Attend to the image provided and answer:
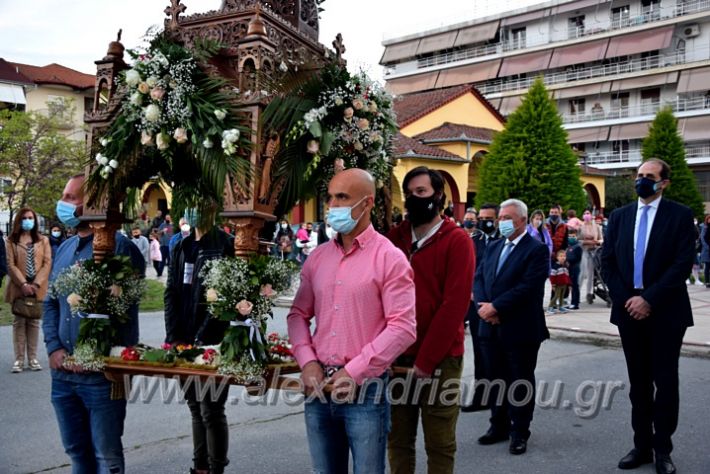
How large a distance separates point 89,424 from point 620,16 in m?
55.7

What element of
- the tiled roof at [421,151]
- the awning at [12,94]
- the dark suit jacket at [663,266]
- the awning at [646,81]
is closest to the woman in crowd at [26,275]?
the dark suit jacket at [663,266]

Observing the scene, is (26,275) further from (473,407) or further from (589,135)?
(589,135)

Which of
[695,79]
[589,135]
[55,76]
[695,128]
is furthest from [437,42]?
[55,76]

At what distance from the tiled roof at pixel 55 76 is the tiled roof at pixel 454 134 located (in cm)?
2882

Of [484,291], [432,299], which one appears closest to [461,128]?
[484,291]

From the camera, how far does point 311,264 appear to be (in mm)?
3631

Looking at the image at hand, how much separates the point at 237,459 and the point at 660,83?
51.1m

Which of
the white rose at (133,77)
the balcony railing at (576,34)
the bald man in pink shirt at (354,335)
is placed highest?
the balcony railing at (576,34)

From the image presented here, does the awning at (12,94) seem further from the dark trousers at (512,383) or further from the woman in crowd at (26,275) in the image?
the dark trousers at (512,383)

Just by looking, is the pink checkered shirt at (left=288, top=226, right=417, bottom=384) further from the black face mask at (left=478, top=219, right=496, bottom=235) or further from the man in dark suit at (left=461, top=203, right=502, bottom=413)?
the black face mask at (left=478, top=219, right=496, bottom=235)

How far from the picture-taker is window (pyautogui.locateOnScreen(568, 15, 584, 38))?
178 ft

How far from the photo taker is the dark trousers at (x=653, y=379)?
16.6 feet

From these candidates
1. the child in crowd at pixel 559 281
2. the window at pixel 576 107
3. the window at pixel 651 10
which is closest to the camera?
the child in crowd at pixel 559 281

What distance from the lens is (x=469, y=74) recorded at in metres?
59.2
